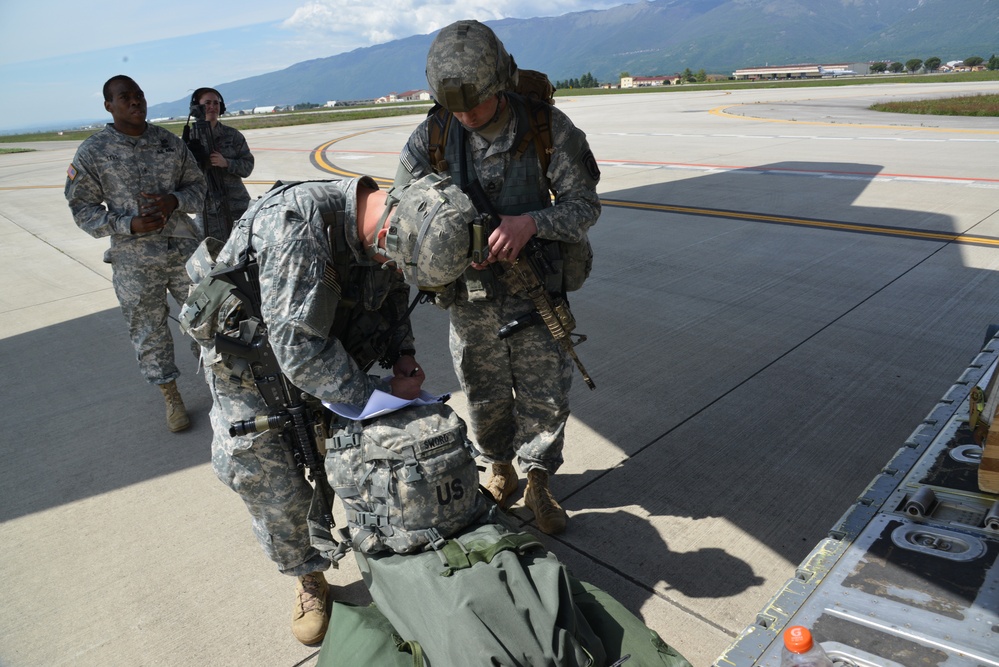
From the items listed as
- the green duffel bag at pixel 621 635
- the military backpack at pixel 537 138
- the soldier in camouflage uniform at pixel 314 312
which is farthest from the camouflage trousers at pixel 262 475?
the military backpack at pixel 537 138

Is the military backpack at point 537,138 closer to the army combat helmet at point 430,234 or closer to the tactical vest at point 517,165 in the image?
the tactical vest at point 517,165

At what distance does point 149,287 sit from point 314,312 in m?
2.57

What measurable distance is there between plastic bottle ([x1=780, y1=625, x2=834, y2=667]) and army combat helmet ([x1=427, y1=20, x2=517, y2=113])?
1892mm

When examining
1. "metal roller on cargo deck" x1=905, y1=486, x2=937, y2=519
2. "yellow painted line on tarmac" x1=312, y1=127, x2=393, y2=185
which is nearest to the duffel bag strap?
"metal roller on cargo deck" x1=905, y1=486, x2=937, y2=519

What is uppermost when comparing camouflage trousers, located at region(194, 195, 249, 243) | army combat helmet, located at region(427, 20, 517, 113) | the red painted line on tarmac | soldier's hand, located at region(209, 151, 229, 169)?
army combat helmet, located at region(427, 20, 517, 113)

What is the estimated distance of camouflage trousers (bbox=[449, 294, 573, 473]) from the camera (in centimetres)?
282

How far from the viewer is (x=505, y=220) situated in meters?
2.49

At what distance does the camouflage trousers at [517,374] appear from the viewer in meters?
2.82

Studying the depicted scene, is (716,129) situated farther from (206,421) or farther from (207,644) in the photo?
(207,644)

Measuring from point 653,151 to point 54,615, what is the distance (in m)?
13.5

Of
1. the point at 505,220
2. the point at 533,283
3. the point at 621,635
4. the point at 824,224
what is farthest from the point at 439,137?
the point at 824,224

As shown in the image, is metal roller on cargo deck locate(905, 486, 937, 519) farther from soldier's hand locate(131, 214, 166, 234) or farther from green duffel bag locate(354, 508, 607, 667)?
soldier's hand locate(131, 214, 166, 234)

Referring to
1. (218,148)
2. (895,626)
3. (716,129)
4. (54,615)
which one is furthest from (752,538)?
(716,129)

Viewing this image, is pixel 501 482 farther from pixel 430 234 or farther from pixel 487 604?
pixel 430 234
